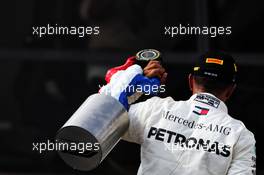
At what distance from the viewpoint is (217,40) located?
4.75m

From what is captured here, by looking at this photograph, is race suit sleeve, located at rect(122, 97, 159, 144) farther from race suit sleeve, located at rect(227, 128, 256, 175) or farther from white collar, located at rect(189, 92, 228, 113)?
race suit sleeve, located at rect(227, 128, 256, 175)

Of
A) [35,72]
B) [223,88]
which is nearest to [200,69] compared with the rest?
[223,88]

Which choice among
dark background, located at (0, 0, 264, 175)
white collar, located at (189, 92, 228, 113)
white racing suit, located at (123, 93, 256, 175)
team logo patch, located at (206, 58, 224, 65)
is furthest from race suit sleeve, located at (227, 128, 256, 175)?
dark background, located at (0, 0, 264, 175)

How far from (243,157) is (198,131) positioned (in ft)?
0.65

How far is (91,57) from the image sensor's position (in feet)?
16.1

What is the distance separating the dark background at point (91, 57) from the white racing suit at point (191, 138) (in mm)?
1738

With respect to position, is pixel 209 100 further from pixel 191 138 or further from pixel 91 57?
pixel 91 57

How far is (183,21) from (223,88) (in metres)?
1.84

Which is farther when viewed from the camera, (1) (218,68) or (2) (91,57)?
(2) (91,57)

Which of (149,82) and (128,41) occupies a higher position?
(149,82)

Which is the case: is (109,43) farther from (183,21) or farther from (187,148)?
(187,148)

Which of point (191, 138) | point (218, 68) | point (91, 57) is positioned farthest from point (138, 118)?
point (91, 57)

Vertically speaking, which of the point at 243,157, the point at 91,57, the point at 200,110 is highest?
the point at 200,110

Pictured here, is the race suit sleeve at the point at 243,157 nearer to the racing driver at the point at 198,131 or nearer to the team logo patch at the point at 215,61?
the racing driver at the point at 198,131
